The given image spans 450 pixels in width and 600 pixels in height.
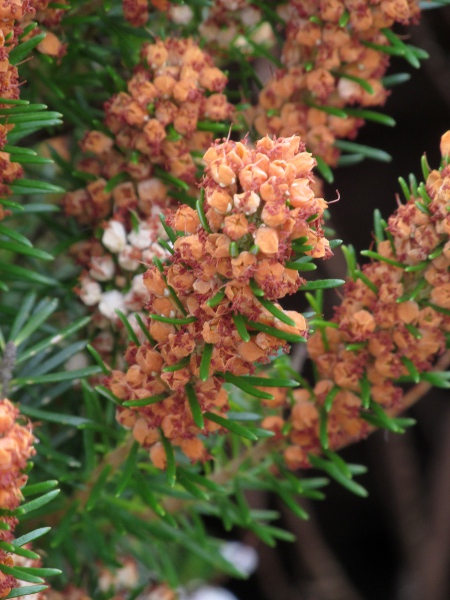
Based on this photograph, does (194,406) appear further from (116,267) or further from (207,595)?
(207,595)

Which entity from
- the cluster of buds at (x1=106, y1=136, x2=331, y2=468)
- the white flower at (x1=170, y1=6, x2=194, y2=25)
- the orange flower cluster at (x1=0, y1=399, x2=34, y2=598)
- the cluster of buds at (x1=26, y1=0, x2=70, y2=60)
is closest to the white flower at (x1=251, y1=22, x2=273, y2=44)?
the white flower at (x1=170, y1=6, x2=194, y2=25)

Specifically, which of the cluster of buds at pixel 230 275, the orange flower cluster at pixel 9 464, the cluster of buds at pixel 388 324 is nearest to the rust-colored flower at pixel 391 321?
the cluster of buds at pixel 388 324

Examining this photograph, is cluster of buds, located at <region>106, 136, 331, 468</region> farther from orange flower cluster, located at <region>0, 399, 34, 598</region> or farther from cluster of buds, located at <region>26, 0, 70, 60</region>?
cluster of buds, located at <region>26, 0, 70, 60</region>

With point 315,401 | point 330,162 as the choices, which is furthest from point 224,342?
point 330,162

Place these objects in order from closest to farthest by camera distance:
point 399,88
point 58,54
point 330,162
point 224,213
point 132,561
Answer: point 224,213 → point 58,54 → point 330,162 → point 132,561 → point 399,88

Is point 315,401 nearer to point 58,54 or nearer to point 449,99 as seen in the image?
point 58,54

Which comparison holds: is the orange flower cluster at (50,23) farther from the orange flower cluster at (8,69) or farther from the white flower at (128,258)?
the white flower at (128,258)
